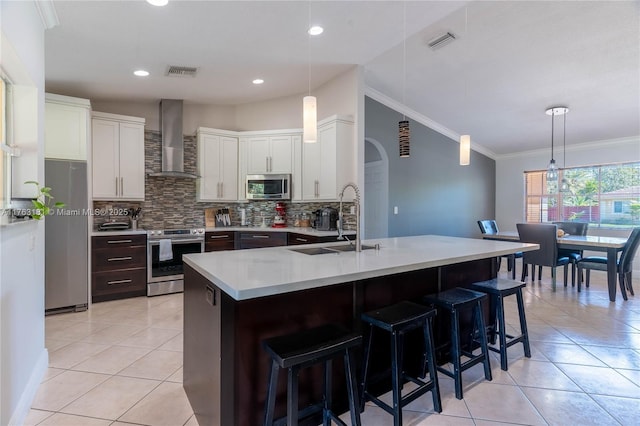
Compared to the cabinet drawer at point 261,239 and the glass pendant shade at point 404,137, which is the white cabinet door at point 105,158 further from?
the glass pendant shade at point 404,137

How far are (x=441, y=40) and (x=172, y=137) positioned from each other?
3.82m

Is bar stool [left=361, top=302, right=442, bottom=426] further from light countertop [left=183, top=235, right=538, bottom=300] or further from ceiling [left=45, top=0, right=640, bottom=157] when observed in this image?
ceiling [left=45, top=0, right=640, bottom=157]

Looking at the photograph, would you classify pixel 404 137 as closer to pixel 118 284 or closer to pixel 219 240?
pixel 219 240

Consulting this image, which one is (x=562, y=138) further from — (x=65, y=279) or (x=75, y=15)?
(x=65, y=279)

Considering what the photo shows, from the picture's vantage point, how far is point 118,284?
406 centimetres

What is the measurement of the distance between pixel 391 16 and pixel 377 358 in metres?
2.92

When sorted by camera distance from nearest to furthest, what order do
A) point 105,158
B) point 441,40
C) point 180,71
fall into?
point 441,40
point 180,71
point 105,158

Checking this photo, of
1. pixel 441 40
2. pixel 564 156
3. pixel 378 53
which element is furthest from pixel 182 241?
pixel 564 156

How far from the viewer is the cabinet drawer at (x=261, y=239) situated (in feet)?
14.8

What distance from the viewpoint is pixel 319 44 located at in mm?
3402

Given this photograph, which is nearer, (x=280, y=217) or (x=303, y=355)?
(x=303, y=355)

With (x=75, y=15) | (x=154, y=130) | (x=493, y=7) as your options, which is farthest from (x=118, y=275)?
(x=493, y=7)


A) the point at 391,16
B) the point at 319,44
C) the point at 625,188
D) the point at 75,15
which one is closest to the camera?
the point at 75,15

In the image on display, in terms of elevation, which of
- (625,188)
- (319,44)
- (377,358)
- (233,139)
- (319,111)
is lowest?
(377,358)
